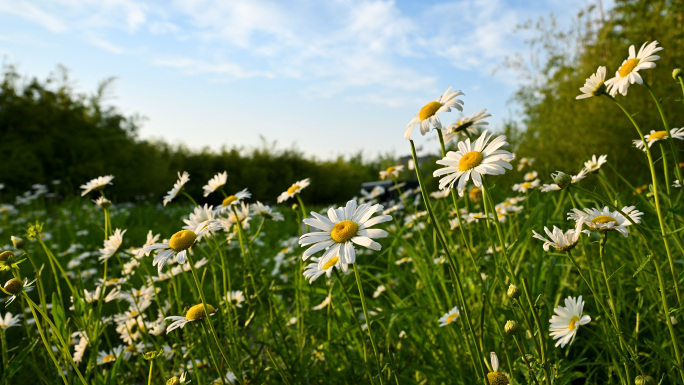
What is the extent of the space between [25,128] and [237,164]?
14.9ft

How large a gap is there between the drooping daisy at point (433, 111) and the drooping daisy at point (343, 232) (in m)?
0.21

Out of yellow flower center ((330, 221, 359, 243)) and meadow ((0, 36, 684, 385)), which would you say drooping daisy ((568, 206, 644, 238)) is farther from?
yellow flower center ((330, 221, 359, 243))

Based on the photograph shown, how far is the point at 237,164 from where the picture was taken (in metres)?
12.1

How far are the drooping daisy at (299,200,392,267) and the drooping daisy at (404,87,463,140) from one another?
0.70ft

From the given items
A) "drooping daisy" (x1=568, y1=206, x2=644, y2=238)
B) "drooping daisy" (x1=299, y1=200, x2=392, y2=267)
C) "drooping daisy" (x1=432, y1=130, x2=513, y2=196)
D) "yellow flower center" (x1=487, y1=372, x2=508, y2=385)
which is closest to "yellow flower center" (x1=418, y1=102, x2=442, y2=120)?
"drooping daisy" (x1=432, y1=130, x2=513, y2=196)

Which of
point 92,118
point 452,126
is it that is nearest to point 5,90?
point 92,118

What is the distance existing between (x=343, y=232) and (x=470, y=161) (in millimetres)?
311

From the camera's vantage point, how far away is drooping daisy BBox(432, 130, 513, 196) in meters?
0.94

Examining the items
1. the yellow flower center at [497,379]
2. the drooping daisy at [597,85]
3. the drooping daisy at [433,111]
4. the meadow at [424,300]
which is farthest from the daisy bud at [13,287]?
the drooping daisy at [597,85]

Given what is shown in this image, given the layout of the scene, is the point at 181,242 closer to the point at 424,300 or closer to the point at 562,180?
the point at 562,180

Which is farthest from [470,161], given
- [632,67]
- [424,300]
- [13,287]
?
[424,300]

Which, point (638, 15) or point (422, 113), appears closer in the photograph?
point (422, 113)

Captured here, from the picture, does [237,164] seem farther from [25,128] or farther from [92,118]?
[25,128]

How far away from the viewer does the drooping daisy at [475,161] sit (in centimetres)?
94
